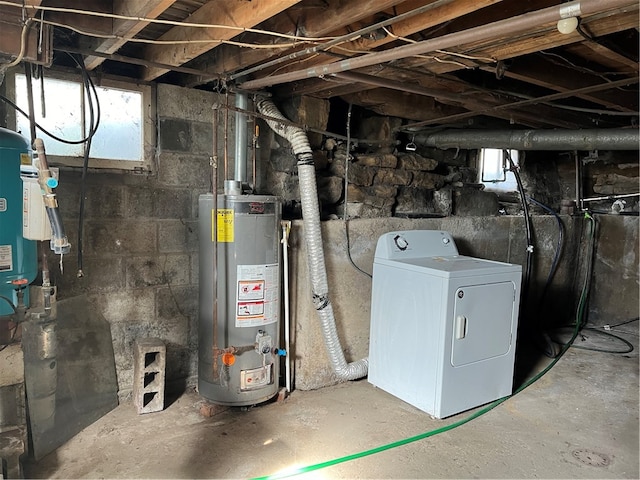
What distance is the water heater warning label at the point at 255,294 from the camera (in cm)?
243

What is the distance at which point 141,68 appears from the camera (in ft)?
8.09

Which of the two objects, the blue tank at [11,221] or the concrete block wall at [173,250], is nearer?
the blue tank at [11,221]

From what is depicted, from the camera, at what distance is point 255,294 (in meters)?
2.46

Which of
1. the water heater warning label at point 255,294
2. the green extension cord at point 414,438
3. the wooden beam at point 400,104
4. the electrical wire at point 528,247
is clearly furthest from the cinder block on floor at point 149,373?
the electrical wire at point 528,247

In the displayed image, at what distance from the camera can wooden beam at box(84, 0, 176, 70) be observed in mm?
1532

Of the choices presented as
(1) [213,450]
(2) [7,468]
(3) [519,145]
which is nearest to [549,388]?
(3) [519,145]

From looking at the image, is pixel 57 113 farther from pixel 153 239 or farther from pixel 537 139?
pixel 537 139

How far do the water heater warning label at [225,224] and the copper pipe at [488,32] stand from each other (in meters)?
0.71

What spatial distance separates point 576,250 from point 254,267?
3.38 m

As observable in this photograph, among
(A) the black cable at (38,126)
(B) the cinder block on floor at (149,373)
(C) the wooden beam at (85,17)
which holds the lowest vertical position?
(B) the cinder block on floor at (149,373)

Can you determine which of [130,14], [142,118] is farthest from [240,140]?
[130,14]

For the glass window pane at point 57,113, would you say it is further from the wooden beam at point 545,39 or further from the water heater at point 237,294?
the wooden beam at point 545,39

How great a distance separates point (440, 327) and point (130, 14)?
6.40ft

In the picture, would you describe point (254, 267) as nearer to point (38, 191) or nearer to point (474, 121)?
point (38, 191)
